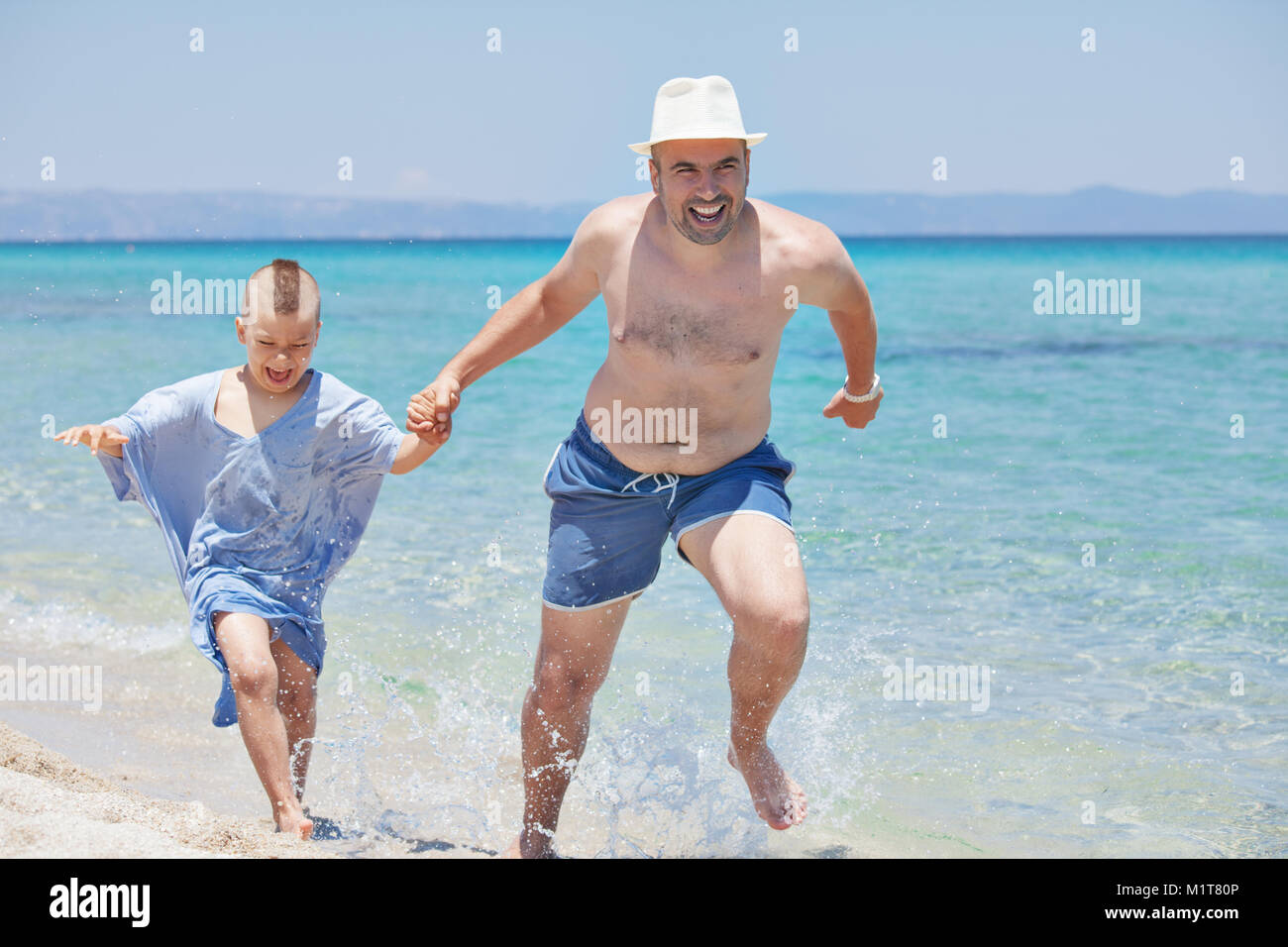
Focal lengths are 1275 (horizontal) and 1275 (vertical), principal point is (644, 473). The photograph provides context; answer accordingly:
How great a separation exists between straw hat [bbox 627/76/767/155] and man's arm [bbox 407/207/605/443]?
43 centimetres

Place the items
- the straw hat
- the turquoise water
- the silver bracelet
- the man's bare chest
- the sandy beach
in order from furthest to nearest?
the turquoise water → the silver bracelet → the man's bare chest → the straw hat → the sandy beach

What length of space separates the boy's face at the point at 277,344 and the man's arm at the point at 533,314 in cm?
38

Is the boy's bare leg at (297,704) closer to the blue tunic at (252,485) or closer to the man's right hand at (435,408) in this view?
the blue tunic at (252,485)

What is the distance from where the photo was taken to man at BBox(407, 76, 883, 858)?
12.3 feet

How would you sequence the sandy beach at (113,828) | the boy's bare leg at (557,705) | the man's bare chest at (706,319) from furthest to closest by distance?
the boy's bare leg at (557,705)
the man's bare chest at (706,319)
the sandy beach at (113,828)

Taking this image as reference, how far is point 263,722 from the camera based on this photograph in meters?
3.73

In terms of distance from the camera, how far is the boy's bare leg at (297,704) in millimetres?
4121

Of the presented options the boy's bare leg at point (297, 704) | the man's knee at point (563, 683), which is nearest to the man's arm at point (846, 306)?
the man's knee at point (563, 683)

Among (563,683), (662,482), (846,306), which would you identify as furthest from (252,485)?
(846,306)

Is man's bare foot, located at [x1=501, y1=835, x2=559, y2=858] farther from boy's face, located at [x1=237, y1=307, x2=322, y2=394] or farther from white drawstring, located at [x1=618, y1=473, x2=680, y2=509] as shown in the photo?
boy's face, located at [x1=237, y1=307, x2=322, y2=394]

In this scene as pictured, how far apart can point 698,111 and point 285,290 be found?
4.47 feet

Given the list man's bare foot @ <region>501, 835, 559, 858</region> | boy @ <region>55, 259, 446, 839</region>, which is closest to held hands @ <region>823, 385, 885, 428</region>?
boy @ <region>55, 259, 446, 839</region>

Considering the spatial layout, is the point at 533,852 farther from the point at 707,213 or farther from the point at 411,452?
the point at 707,213
